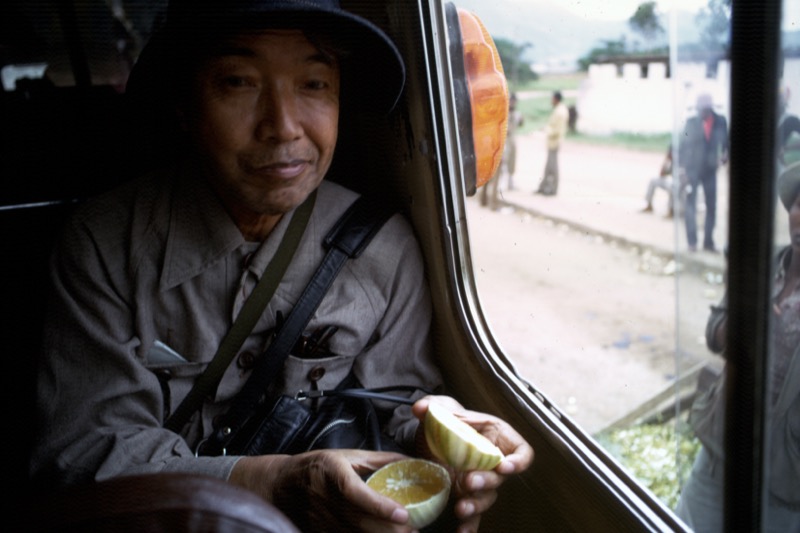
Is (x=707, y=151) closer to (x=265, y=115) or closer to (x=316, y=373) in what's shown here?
(x=265, y=115)

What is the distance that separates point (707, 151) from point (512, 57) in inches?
26.8

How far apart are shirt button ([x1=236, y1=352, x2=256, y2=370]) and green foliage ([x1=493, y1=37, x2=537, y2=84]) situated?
0.94 metres

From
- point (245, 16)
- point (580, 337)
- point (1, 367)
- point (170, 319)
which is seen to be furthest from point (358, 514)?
point (580, 337)

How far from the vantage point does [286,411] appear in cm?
142

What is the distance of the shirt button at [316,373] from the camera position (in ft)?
4.87

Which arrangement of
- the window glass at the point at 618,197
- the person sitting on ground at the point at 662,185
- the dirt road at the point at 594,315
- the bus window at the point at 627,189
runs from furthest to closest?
the person sitting on ground at the point at 662,185, the dirt road at the point at 594,315, the window glass at the point at 618,197, the bus window at the point at 627,189

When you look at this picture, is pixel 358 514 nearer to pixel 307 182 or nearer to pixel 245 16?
pixel 307 182

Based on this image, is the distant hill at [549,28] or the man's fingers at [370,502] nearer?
the man's fingers at [370,502]

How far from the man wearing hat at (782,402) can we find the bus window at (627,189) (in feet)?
0.06

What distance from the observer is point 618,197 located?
5492 millimetres

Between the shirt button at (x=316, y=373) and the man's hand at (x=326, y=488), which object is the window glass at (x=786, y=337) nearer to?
the man's hand at (x=326, y=488)

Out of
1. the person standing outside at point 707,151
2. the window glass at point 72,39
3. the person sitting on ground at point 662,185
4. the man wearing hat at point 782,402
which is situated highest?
the window glass at point 72,39

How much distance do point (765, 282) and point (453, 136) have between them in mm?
1008

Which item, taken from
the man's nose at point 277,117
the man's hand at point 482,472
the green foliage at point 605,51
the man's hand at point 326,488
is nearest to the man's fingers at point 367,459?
the man's hand at point 326,488
